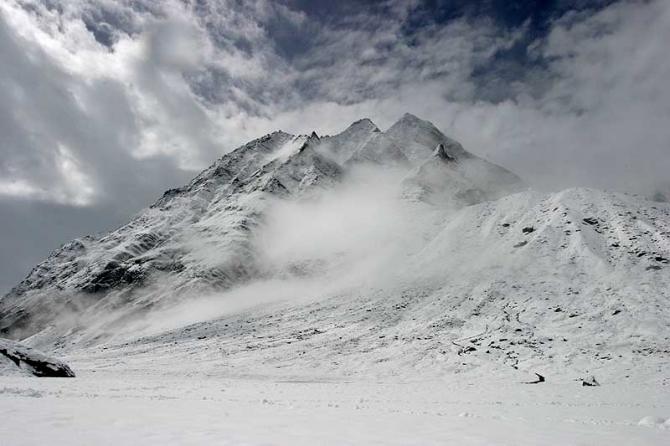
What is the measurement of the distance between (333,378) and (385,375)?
5799 millimetres

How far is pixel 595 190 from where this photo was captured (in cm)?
9319

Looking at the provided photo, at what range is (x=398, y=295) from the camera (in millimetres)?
78500

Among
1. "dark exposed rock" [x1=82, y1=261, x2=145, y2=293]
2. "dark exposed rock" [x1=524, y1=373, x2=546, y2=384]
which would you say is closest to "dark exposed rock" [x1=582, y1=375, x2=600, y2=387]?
"dark exposed rock" [x1=524, y1=373, x2=546, y2=384]

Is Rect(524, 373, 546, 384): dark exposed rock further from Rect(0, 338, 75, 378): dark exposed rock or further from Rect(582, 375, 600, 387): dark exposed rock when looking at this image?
Rect(0, 338, 75, 378): dark exposed rock

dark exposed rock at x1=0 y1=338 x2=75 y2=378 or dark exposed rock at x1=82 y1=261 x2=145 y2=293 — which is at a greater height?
dark exposed rock at x1=82 y1=261 x2=145 y2=293

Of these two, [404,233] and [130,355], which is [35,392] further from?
[404,233]

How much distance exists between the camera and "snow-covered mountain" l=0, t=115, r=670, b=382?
49.2 metres

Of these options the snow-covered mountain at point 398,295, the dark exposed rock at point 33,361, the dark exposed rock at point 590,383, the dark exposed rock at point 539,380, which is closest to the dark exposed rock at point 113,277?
the snow-covered mountain at point 398,295

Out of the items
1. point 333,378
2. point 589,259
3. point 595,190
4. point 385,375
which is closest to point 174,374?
point 333,378

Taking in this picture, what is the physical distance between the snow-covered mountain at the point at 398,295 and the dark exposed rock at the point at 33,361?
18.3 m

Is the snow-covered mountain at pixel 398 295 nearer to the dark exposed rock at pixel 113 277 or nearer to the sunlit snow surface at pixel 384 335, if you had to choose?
the sunlit snow surface at pixel 384 335

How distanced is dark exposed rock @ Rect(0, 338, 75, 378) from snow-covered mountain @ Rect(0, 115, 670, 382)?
18.3 m

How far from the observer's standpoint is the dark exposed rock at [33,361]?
3388 cm

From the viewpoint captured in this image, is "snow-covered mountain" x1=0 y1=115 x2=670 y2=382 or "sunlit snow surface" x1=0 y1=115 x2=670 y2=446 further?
"snow-covered mountain" x1=0 y1=115 x2=670 y2=382
